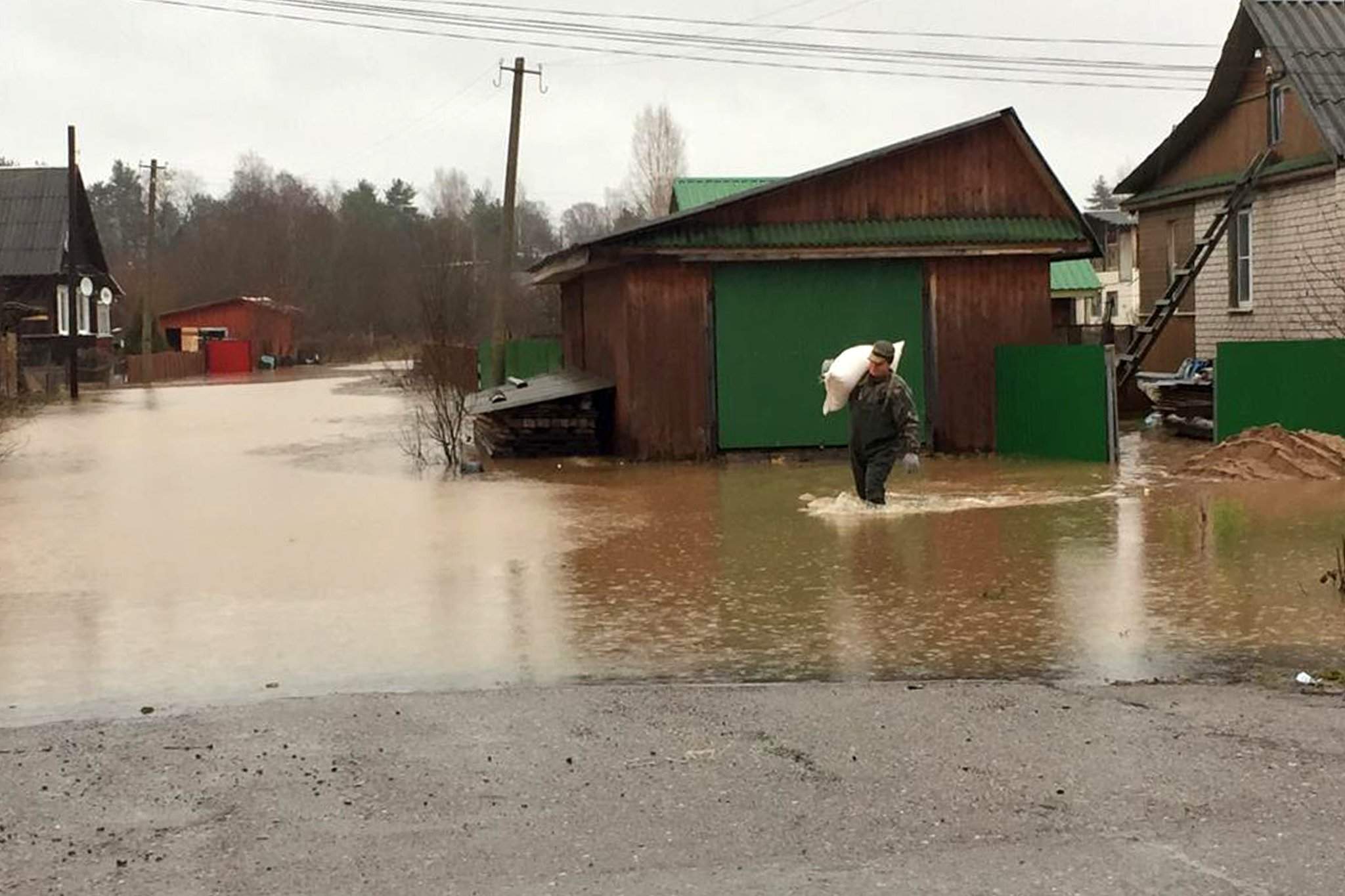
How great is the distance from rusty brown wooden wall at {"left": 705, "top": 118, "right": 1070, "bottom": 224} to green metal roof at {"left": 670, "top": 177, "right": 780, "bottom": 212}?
54.2 feet

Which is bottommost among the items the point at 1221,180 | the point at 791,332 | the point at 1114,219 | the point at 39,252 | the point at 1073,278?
the point at 791,332

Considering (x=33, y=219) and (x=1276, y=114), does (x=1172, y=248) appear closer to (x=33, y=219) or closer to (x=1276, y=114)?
(x=1276, y=114)

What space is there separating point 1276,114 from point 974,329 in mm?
8015

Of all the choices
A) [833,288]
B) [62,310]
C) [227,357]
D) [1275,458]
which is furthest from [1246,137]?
Answer: [227,357]

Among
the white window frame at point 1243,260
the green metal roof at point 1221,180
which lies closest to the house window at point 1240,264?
the white window frame at point 1243,260

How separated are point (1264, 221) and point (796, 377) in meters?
9.73

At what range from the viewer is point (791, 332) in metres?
21.9

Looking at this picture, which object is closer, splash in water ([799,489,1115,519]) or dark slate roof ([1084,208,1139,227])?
splash in water ([799,489,1115,519])

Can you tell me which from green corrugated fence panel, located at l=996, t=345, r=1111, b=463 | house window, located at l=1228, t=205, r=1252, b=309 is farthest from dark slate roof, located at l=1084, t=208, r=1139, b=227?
green corrugated fence panel, located at l=996, t=345, r=1111, b=463

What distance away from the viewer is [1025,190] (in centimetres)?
2236

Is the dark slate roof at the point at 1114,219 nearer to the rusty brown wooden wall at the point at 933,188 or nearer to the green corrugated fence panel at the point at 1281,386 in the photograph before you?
the rusty brown wooden wall at the point at 933,188

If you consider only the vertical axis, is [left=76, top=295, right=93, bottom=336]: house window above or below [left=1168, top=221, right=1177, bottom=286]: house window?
above

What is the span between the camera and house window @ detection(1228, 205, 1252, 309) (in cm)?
2738

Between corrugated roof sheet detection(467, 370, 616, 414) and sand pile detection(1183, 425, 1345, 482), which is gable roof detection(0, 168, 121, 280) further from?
sand pile detection(1183, 425, 1345, 482)
